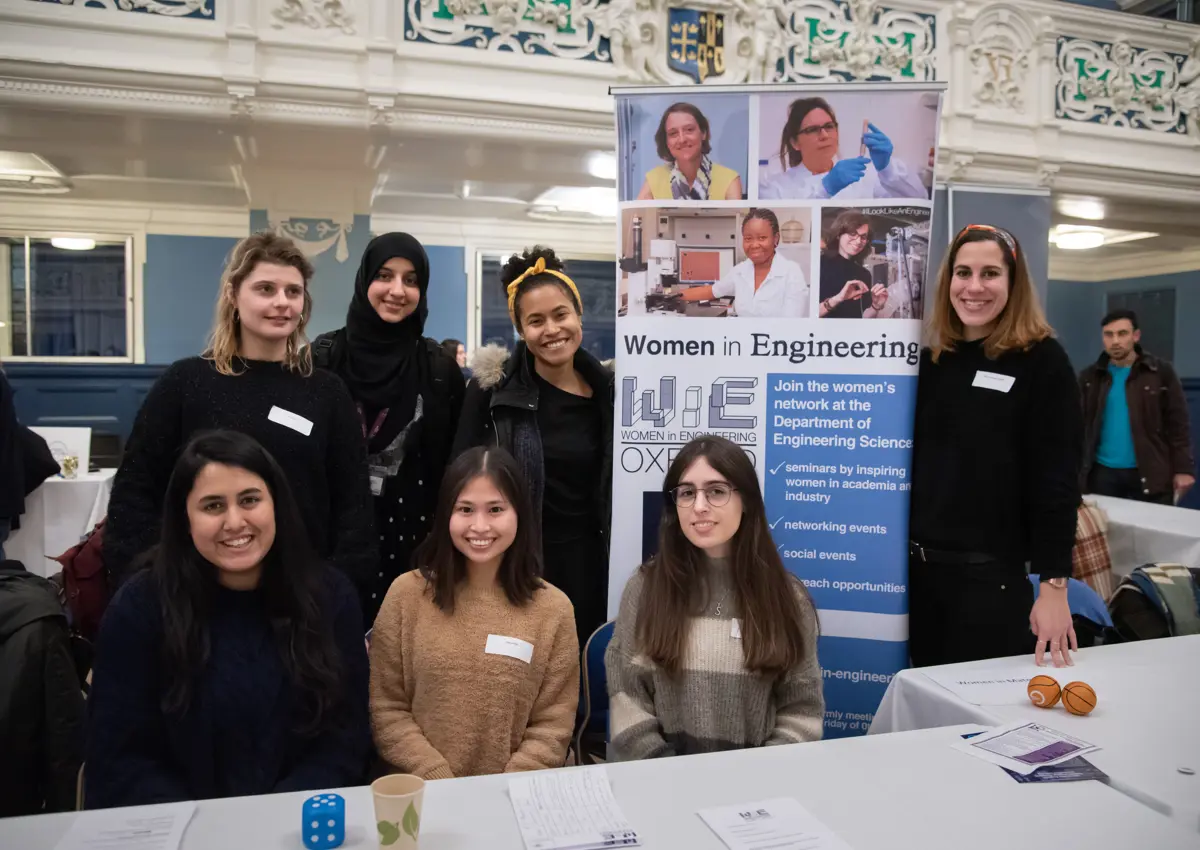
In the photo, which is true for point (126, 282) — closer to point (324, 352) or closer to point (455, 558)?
point (324, 352)

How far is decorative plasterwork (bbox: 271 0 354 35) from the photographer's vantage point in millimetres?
5086

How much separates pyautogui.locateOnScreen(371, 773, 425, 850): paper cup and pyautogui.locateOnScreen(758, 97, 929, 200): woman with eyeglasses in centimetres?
185

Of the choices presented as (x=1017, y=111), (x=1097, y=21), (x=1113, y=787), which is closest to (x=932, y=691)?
(x=1113, y=787)

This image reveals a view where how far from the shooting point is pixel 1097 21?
6547 mm

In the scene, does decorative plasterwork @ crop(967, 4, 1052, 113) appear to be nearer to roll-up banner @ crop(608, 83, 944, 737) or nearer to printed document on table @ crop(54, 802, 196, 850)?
roll-up banner @ crop(608, 83, 944, 737)

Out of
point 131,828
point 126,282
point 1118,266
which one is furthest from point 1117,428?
point 126,282

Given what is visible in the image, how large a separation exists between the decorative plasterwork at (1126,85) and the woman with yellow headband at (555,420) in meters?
5.98

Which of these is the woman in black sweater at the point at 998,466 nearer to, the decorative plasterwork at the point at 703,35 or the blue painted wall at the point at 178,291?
the decorative plasterwork at the point at 703,35

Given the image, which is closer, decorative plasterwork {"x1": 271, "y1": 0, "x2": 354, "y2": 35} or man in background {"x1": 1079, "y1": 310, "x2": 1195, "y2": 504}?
man in background {"x1": 1079, "y1": 310, "x2": 1195, "y2": 504}

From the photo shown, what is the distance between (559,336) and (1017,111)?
5795 mm

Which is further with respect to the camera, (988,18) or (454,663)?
(988,18)

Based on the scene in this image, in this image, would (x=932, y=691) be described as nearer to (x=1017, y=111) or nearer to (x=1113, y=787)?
(x=1113, y=787)

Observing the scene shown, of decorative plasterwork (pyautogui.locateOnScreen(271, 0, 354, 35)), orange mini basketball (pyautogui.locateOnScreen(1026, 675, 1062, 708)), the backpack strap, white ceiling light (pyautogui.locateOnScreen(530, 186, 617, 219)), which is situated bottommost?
orange mini basketball (pyautogui.locateOnScreen(1026, 675, 1062, 708))

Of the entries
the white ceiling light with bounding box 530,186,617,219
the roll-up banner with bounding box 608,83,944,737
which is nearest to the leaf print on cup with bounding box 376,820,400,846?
the roll-up banner with bounding box 608,83,944,737
